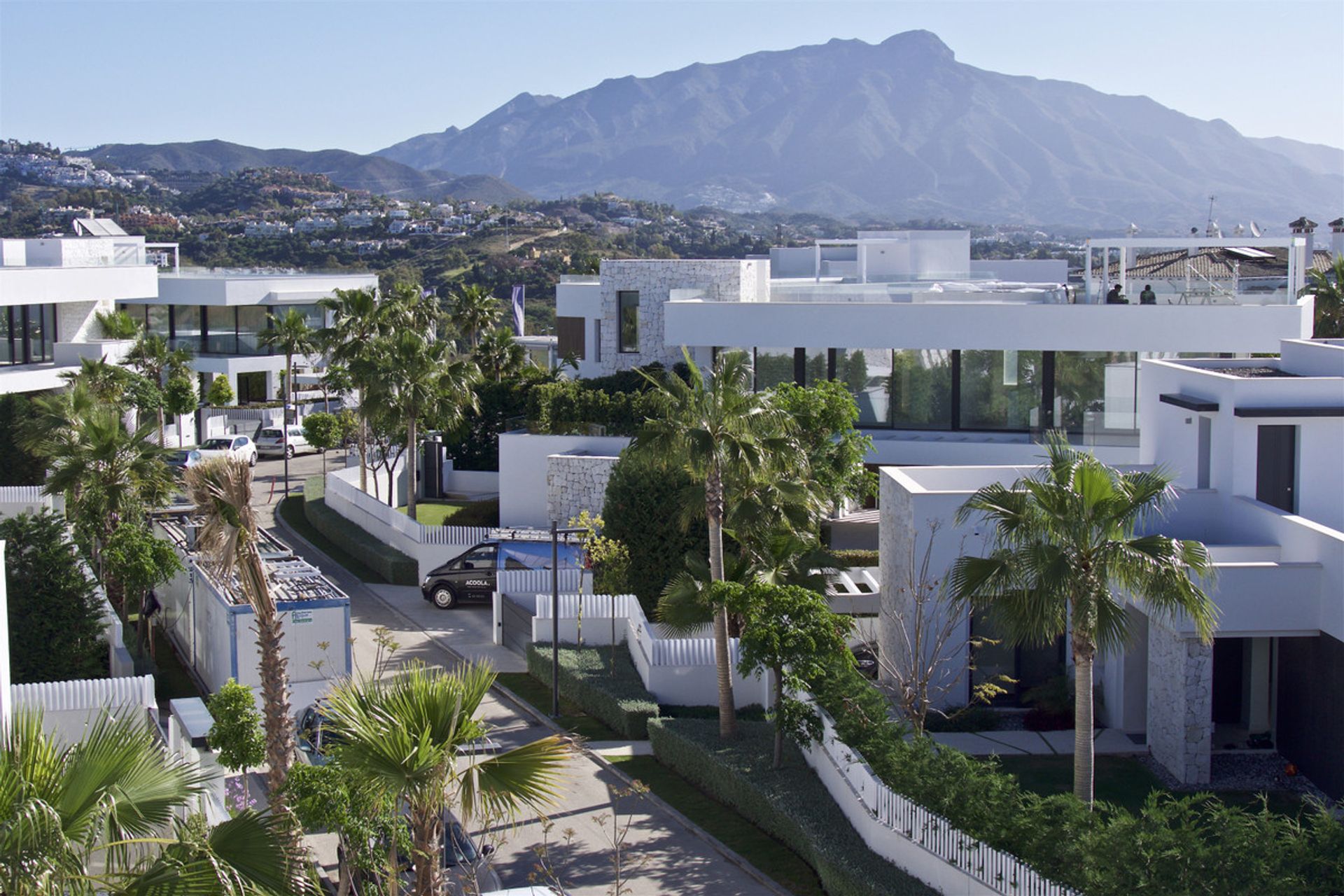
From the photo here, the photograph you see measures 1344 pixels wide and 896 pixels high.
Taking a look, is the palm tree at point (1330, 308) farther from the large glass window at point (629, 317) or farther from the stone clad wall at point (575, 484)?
the stone clad wall at point (575, 484)

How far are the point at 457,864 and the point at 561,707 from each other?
8.20 metres

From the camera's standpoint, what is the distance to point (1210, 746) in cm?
1898

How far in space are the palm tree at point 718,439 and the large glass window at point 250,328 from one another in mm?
42269

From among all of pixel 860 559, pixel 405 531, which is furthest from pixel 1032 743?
pixel 405 531

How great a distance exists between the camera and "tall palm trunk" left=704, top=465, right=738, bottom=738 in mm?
20062

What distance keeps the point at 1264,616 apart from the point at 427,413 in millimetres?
22358

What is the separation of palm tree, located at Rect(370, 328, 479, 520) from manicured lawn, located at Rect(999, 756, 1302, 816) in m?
19.6

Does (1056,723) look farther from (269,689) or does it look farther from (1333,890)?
(269,689)

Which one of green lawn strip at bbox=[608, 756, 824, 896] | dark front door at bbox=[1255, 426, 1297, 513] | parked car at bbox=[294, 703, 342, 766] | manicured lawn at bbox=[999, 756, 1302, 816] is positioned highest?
dark front door at bbox=[1255, 426, 1297, 513]

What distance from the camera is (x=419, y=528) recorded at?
103ft

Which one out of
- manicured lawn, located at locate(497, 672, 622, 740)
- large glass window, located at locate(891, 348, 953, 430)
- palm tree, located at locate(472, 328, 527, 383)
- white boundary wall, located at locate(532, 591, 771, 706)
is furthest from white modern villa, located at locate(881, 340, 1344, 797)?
palm tree, located at locate(472, 328, 527, 383)

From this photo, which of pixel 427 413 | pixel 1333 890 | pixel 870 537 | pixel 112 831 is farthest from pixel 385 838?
pixel 427 413

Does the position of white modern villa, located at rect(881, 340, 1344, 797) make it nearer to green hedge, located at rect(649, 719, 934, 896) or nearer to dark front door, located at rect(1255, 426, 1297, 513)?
dark front door, located at rect(1255, 426, 1297, 513)

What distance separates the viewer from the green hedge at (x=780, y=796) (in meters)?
15.2
